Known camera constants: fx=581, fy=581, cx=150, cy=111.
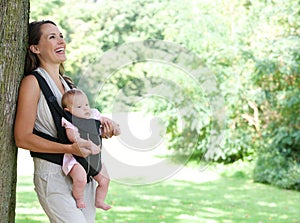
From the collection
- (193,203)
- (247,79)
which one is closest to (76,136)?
(193,203)

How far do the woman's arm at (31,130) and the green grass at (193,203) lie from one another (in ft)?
10.6

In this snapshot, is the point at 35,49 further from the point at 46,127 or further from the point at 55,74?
the point at 46,127

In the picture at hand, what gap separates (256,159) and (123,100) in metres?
5.63

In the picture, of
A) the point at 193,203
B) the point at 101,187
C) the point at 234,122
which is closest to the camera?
the point at 101,187

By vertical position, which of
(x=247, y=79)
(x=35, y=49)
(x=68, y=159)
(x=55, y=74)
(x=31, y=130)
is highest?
(x=247, y=79)

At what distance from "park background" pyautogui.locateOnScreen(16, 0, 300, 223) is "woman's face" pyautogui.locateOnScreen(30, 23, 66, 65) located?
347 centimetres

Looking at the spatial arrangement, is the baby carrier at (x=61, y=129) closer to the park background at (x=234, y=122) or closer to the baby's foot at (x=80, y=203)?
the baby's foot at (x=80, y=203)

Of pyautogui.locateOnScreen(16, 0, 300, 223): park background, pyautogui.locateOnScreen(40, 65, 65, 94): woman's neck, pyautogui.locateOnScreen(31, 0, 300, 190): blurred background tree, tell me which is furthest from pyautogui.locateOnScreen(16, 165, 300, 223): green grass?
pyautogui.locateOnScreen(40, 65, 65, 94): woman's neck

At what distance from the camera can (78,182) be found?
7.68 ft

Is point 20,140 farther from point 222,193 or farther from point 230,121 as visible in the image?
point 230,121

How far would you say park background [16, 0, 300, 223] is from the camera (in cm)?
642

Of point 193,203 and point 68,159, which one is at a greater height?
point 68,159

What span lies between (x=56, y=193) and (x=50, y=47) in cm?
60

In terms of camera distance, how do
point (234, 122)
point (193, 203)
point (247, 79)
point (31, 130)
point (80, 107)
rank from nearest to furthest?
1. point (31, 130)
2. point (80, 107)
3. point (193, 203)
4. point (247, 79)
5. point (234, 122)
